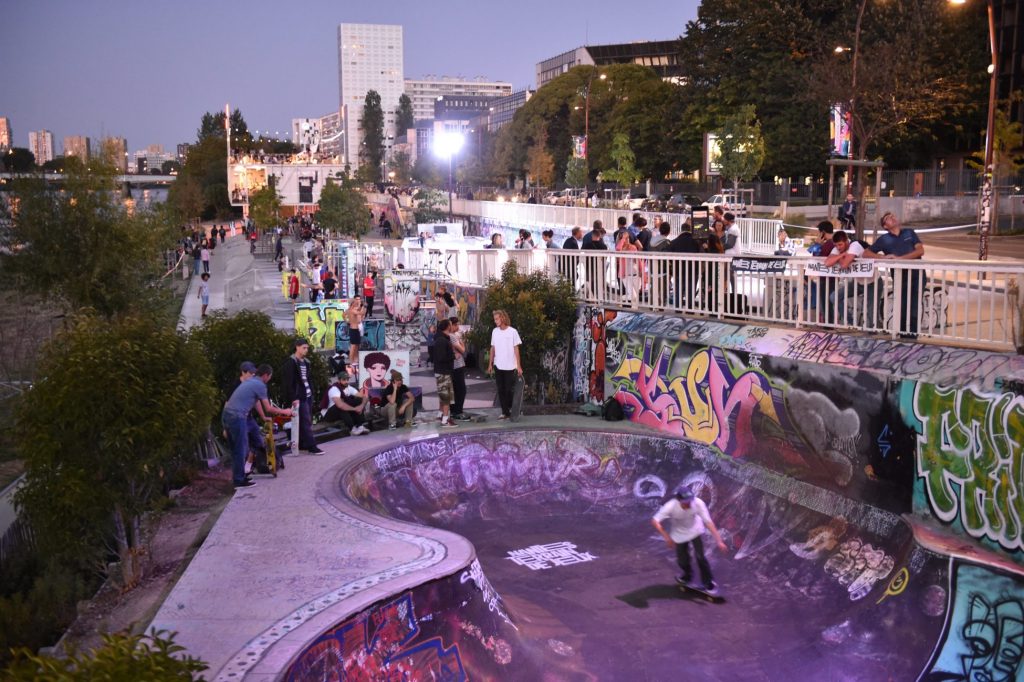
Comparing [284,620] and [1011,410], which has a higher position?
[1011,410]

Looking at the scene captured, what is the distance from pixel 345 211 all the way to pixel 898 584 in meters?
54.5

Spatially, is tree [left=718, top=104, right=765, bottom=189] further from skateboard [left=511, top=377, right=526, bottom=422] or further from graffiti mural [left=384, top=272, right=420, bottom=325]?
skateboard [left=511, top=377, right=526, bottom=422]

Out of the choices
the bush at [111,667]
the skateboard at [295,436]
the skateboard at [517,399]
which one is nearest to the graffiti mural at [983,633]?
the bush at [111,667]

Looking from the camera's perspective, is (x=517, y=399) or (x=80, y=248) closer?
(x=517, y=399)

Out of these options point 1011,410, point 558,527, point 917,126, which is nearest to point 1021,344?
point 1011,410

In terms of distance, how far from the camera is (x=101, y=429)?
→ 841 cm

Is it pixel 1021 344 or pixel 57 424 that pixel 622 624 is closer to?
pixel 1021 344

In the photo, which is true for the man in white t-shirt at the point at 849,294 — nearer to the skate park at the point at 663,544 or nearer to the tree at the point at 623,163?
the skate park at the point at 663,544

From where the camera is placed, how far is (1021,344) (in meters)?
9.54

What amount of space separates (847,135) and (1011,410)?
22556 mm

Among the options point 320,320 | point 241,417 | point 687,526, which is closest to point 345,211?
point 320,320

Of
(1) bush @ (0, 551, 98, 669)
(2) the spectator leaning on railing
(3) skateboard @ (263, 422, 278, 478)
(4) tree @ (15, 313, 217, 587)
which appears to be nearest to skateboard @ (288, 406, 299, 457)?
(3) skateboard @ (263, 422, 278, 478)

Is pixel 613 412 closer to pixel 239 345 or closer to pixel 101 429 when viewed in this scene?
pixel 239 345

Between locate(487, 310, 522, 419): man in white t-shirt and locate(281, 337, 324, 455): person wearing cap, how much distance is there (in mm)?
3143
